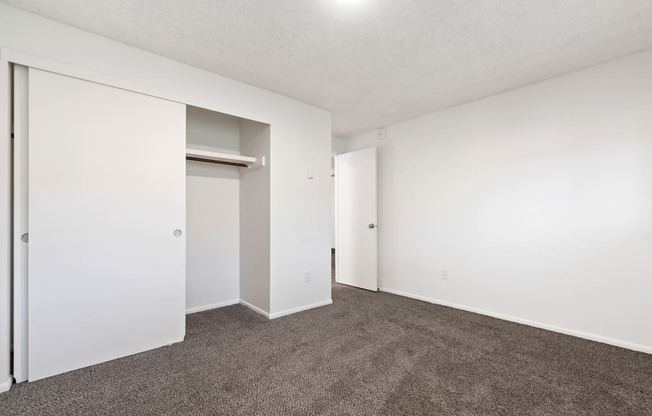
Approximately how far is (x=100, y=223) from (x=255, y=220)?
4.83 ft

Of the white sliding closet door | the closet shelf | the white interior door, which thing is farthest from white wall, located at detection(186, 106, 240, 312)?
the white interior door

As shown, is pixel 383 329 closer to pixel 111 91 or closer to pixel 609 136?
pixel 609 136

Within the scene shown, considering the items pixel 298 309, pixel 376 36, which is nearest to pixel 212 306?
pixel 298 309

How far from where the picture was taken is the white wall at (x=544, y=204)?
2.39 m

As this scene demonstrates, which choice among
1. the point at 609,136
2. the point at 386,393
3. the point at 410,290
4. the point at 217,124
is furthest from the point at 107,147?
the point at 609,136

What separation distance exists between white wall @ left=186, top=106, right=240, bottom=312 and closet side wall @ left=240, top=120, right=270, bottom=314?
99 mm

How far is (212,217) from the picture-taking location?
341 cm

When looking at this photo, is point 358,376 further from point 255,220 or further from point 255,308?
point 255,220

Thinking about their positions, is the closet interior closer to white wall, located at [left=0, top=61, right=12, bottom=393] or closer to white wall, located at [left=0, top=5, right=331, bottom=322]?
white wall, located at [left=0, top=5, right=331, bottom=322]

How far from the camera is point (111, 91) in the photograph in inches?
86.4

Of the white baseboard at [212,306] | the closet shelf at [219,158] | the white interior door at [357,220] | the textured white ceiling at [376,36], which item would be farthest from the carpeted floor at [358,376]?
the textured white ceiling at [376,36]

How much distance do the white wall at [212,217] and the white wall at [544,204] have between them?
7.70 feet

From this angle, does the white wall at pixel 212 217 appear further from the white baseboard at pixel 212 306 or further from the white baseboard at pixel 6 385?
the white baseboard at pixel 6 385

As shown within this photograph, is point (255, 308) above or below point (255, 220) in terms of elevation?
below
